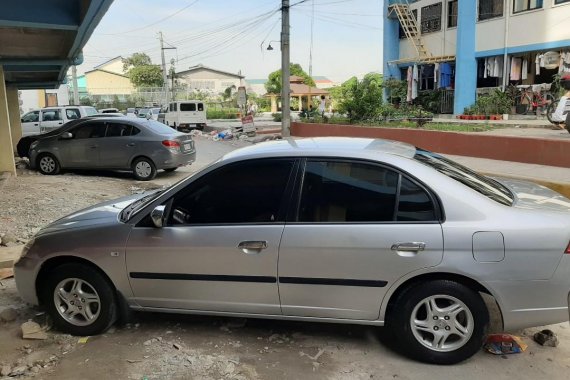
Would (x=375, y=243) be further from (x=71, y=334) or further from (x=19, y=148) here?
(x=19, y=148)

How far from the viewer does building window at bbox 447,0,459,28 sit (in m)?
26.2

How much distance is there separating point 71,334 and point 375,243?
8.17ft

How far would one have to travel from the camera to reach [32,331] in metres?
4.03

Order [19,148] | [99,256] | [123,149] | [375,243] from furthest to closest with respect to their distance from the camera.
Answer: [19,148] < [123,149] < [99,256] < [375,243]

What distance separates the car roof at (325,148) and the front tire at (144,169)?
28.1 ft

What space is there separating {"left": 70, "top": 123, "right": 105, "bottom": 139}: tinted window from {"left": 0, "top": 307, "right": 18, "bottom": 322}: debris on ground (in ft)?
27.8

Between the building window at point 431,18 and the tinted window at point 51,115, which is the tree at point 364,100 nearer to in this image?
the building window at point 431,18

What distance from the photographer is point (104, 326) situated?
3982 millimetres

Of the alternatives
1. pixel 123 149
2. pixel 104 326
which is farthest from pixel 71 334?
pixel 123 149

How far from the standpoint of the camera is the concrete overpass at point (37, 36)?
8445 millimetres

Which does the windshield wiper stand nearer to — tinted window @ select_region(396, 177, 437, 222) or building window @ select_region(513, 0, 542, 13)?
tinted window @ select_region(396, 177, 437, 222)

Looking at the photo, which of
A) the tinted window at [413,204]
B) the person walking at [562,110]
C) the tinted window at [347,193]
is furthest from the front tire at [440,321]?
the person walking at [562,110]

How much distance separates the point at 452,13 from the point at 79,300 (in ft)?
87.4

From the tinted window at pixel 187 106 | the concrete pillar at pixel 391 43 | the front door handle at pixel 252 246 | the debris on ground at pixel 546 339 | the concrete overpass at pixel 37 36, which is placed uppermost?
the concrete pillar at pixel 391 43
